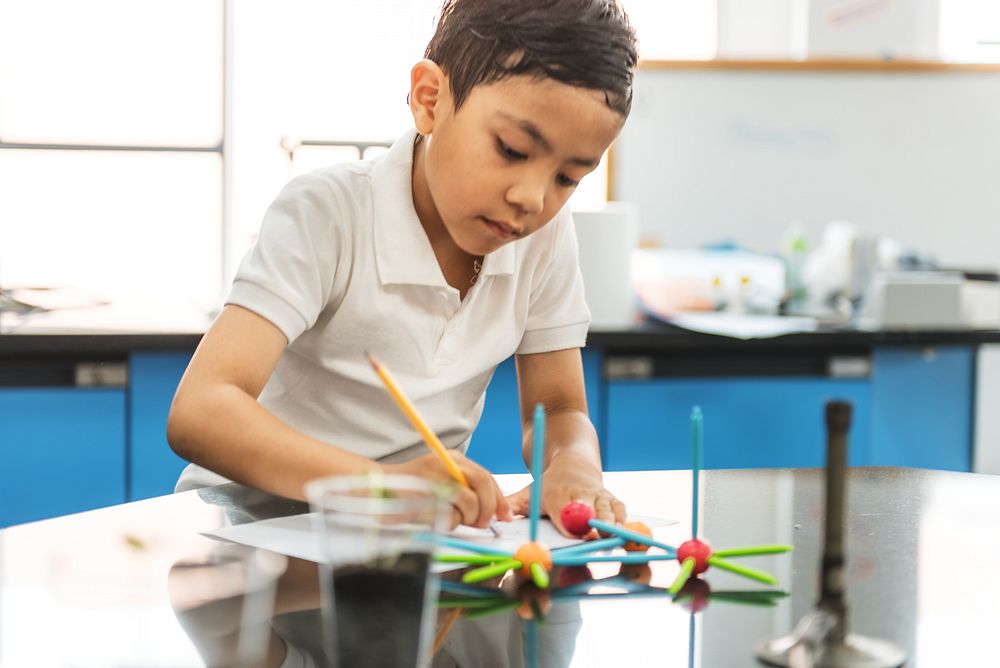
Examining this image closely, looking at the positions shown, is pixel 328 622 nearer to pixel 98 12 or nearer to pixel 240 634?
pixel 240 634

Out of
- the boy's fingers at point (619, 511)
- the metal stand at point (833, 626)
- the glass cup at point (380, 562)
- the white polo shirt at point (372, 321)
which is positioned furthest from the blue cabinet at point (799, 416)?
the glass cup at point (380, 562)

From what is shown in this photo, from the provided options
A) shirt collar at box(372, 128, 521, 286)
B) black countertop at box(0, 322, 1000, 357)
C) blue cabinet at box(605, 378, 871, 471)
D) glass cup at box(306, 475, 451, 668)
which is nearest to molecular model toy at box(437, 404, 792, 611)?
glass cup at box(306, 475, 451, 668)

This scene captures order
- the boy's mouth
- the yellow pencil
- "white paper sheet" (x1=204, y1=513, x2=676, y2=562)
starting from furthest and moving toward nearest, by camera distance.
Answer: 1. the boy's mouth
2. "white paper sheet" (x1=204, y1=513, x2=676, y2=562)
3. the yellow pencil

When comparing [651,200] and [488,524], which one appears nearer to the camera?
[488,524]

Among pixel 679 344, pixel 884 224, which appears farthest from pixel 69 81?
pixel 884 224

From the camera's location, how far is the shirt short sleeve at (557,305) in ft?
4.45

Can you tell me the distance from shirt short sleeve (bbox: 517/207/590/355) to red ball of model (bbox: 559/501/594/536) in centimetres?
42

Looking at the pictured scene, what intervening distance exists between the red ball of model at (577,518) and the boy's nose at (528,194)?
27cm

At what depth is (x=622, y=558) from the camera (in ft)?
2.80

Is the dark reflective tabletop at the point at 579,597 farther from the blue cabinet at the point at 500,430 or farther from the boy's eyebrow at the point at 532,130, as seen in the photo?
the blue cabinet at the point at 500,430

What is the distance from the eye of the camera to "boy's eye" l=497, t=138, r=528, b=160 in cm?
104

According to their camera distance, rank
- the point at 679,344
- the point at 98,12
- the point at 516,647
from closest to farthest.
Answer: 1. the point at 516,647
2. the point at 679,344
3. the point at 98,12

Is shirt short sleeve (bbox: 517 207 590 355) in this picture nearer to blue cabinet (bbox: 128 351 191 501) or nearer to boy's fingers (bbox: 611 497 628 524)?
boy's fingers (bbox: 611 497 628 524)

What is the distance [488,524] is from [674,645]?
279mm
